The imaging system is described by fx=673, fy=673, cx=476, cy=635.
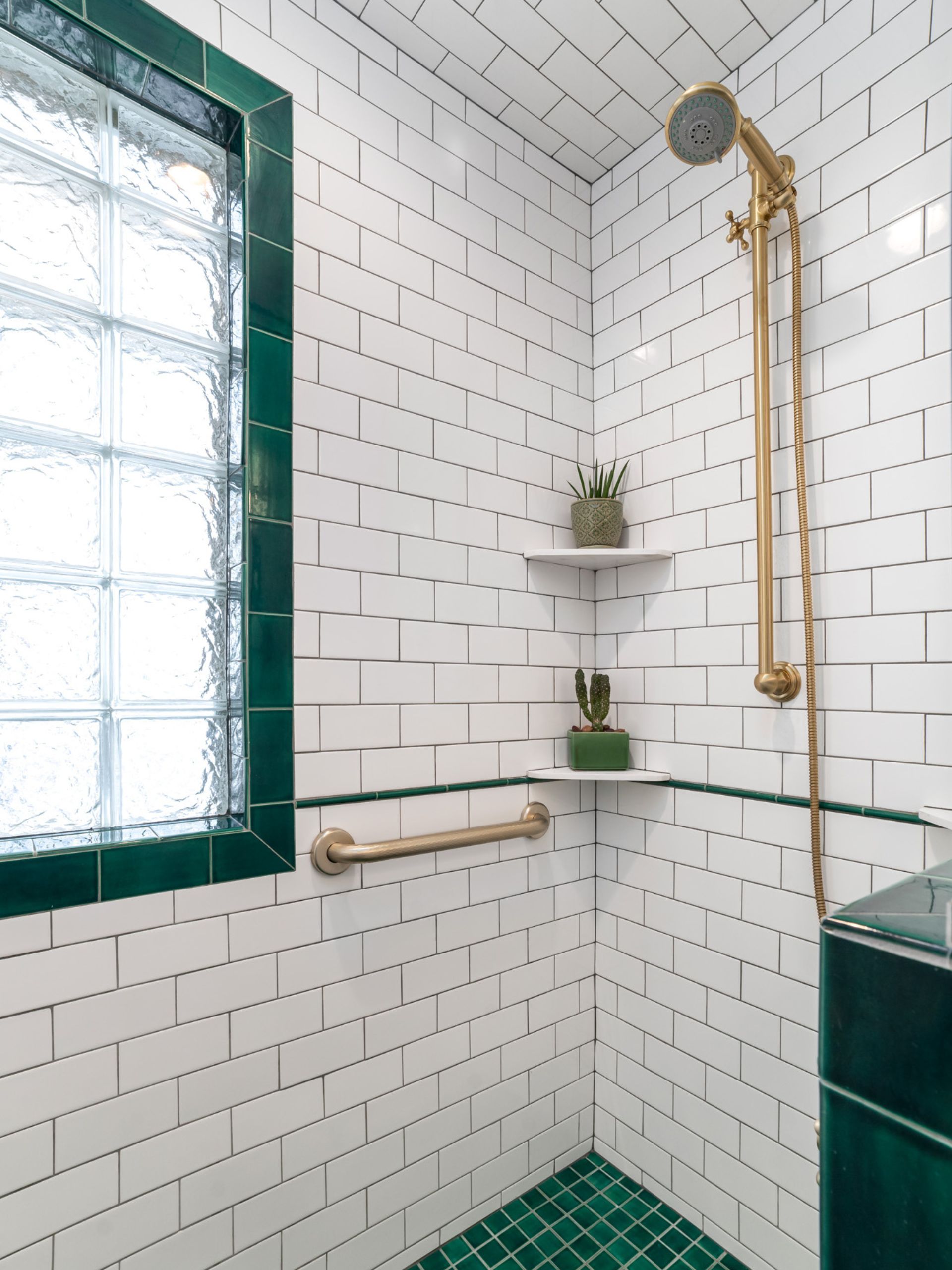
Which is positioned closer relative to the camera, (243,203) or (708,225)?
(243,203)

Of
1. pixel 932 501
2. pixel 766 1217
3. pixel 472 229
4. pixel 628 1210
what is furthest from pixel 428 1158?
pixel 472 229

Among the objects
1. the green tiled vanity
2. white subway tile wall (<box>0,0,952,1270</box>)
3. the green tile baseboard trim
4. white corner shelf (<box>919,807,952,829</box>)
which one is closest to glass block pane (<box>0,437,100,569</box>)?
white subway tile wall (<box>0,0,952,1270</box>)

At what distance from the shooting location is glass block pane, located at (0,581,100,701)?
39.9 inches

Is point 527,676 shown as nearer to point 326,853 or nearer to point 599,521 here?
point 599,521

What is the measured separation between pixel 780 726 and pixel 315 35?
1.61 meters

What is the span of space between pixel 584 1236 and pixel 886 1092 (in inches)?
60.9

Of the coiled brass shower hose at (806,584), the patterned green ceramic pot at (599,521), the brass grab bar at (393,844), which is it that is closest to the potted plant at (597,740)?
the brass grab bar at (393,844)

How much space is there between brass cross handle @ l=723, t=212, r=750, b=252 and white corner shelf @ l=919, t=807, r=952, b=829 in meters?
1.14

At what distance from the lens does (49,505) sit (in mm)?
1053

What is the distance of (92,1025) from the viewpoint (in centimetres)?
101

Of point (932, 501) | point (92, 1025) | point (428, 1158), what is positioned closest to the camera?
point (92, 1025)

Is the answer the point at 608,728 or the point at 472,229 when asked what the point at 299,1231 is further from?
the point at 472,229

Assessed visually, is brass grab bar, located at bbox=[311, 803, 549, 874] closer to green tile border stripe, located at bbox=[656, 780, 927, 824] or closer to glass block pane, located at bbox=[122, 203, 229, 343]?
green tile border stripe, located at bbox=[656, 780, 927, 824]

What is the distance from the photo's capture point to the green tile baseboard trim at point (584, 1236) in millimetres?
1354
